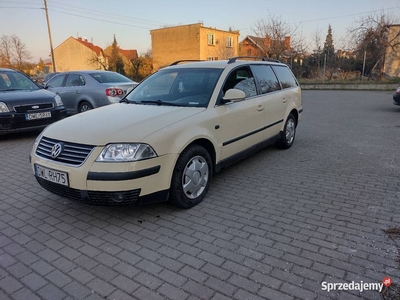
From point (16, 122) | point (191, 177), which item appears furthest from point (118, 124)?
point (16, 122)

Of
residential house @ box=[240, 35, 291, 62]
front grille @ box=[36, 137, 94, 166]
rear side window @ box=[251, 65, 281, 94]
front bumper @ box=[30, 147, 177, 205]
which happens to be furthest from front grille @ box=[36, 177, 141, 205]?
residential house @ box=[240, 35, 291, 62]

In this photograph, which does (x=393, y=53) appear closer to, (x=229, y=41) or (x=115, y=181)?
(x=229, y=41)

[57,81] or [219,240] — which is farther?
[57,81]

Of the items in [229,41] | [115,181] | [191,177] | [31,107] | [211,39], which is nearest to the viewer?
[115,181]

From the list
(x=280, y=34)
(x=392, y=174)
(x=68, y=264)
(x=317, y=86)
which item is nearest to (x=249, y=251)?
(x=68, y=264)

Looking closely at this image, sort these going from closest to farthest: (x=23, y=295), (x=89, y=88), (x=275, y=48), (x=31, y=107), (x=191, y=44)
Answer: (x=23, y=295)
(x=31, y=107)
(x=89, y=88)
(x=275, y=48)
(x=191, y=44)

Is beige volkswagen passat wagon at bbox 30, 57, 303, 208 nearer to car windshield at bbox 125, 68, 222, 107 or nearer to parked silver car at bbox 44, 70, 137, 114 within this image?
car windshield at bbox 125, 68, 222, 107

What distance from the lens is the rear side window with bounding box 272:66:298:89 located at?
19.2 ft

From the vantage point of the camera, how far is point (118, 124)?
329 cm

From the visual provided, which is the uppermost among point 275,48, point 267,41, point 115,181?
point 267,41

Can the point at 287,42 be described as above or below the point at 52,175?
above

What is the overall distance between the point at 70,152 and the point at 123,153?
0.58 meters

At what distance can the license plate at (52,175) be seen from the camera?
3.06m

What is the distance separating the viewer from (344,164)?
17.2ft
